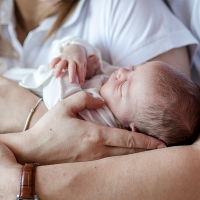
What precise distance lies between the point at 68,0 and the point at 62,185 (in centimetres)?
103

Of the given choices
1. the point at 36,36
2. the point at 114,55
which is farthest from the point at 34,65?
the point at 114,55

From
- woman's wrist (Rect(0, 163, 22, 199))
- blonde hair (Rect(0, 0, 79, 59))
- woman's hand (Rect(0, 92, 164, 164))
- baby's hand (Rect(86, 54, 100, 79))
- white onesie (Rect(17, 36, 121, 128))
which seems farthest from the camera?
blonde hair (Rect(0, 0, 79, 59))

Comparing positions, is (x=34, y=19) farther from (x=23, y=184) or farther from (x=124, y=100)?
(x=23, y=184)

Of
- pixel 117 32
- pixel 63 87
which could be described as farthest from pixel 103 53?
pixel 63 87

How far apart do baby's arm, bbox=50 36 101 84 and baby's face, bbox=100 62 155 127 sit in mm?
132

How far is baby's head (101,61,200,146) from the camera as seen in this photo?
1.18 meters

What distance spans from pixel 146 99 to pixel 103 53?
60cm

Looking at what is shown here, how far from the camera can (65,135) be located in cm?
117

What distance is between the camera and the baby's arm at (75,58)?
1.38 meters

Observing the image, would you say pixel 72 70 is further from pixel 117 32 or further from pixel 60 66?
pixel 117 32

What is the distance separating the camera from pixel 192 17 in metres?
1.66

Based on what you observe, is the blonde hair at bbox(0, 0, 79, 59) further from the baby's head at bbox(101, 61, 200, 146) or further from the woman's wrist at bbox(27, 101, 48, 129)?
the baby's head at bbox(101, 61, 200, 146)

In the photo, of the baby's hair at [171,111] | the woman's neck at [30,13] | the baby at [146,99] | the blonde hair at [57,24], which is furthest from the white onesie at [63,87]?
the woman's neck at [30,13]

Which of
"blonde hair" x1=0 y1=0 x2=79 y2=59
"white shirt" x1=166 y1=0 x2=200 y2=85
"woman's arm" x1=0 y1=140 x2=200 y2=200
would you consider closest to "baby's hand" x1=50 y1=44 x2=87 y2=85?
"blonde hair" x1=0 y1=0 x2=79 y2=59
